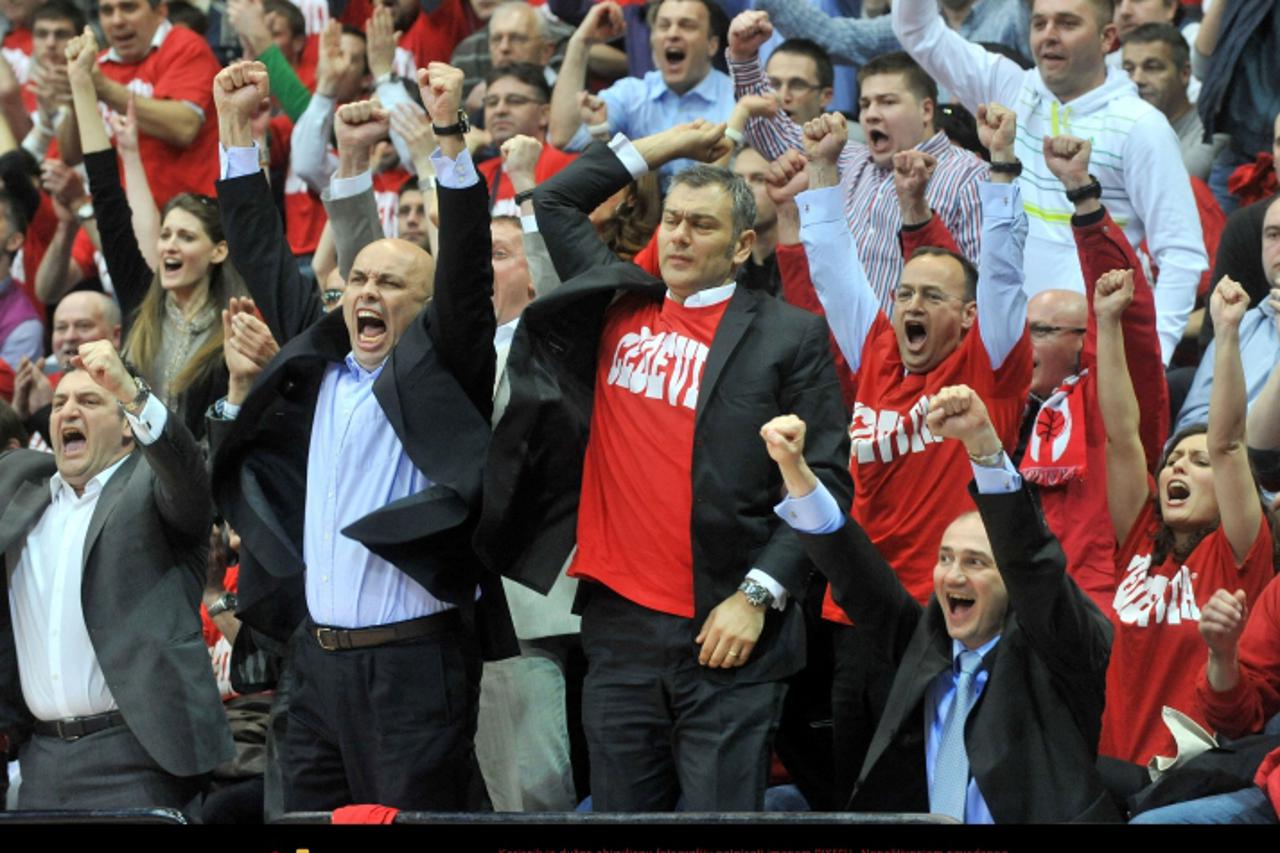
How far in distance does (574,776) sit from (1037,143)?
7.98 feet

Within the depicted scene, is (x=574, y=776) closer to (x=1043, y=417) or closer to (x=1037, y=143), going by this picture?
(x=1043, y=417)

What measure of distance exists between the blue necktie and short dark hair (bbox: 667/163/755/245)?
113 cm

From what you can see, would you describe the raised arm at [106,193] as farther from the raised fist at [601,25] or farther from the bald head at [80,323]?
the raised fist at [601,25]

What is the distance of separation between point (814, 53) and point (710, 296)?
2.53 m

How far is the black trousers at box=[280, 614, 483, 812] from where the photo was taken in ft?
14.2

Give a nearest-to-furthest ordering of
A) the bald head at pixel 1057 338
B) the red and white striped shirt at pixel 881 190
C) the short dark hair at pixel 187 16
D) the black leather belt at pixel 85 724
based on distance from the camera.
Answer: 1. the black leather belt at pixel 85 724
2. the bald head at pixel 1057 338
3. the red and white striped shirt at pixel 881 190
4. the short dark hair at pixel 187 16

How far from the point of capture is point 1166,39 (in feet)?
21.7

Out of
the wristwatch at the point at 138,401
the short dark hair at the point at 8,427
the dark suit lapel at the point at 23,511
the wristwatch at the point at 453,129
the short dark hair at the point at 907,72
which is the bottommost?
the short dark hair at the point at 8,427

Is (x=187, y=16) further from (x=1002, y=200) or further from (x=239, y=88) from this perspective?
(x=1002, y=200)

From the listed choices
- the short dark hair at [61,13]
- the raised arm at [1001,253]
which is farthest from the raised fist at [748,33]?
the short dark hair at [61,13]

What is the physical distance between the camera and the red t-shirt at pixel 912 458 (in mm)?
4918

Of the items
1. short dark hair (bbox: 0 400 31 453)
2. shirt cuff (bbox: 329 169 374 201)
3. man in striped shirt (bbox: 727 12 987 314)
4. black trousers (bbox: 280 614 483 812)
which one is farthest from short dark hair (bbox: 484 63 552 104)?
black trousers (bbox: 280 614 483 812)

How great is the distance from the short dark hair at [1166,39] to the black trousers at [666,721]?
3.25 meters

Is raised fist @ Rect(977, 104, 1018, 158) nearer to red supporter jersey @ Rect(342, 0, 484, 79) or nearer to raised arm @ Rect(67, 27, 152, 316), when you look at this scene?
raised arm @ Rect(67, 27, 152, 316)
